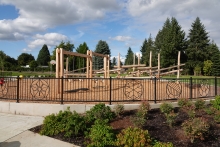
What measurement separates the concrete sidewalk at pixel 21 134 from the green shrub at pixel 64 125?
0.81 ft

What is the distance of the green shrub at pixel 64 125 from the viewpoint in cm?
536

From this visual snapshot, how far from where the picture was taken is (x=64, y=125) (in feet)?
18.4

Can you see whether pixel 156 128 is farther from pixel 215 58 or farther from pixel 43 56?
pixel 43 56

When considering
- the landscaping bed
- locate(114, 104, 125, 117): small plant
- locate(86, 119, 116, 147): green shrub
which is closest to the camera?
locate(86, 119, 116, 147): green shrub

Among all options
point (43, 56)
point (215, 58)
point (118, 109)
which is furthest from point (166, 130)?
point (43, 56)

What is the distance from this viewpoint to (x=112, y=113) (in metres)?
6.72

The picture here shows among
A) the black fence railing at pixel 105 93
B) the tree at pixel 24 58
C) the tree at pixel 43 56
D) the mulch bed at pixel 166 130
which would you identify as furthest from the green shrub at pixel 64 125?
the tree at pixel 43 56

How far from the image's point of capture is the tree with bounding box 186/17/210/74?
48.1 meters

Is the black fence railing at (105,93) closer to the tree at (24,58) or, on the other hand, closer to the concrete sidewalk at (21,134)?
the concrete sidewalk at (21,134)

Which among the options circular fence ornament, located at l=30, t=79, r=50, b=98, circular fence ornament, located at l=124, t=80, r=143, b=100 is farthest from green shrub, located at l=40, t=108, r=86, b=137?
circular fence ornament, located at l=124, t=80, r=143, b=100

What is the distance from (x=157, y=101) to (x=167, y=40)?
43.0 m

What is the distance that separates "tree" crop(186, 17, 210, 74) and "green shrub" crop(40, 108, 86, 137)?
1840 inches

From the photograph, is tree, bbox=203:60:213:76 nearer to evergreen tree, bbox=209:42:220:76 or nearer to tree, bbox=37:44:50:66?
evergreen tree, bbox=209:42:220:76

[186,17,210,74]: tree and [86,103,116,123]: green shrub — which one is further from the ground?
[186,17,210,74]: tree
